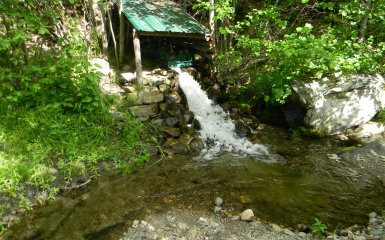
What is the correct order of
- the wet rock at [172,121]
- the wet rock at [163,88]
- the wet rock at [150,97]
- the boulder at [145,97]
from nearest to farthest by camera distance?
the wet rock at [172,121], the boulder at [145,97], the wet rock at [150,97], the wet rock at [163,88]

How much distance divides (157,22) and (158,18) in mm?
343

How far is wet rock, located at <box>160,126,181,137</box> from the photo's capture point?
27.5 ft

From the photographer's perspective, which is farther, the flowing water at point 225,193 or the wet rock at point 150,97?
the wet rock at point 150,97

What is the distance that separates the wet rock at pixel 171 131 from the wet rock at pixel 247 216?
348 centimetres

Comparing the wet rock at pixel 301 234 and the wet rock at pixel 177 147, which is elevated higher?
the wet rock at pixel 301 234

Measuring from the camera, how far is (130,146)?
24.9 feet

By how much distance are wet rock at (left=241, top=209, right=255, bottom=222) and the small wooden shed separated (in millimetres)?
5533

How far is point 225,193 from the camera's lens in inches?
251

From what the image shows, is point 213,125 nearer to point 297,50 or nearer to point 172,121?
point 172,121

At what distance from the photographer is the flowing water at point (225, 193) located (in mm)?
5441

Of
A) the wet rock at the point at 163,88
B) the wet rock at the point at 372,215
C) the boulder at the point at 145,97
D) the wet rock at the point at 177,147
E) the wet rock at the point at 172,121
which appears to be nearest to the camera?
the wet rock at the point at 372,215

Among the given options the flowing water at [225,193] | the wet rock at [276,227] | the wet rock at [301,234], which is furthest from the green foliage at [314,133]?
the wet rock at [301,234]

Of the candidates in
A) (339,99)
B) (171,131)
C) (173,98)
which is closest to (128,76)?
(173,98)

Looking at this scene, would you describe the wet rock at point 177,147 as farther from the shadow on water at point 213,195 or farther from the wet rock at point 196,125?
the wet rock at point 196,125
